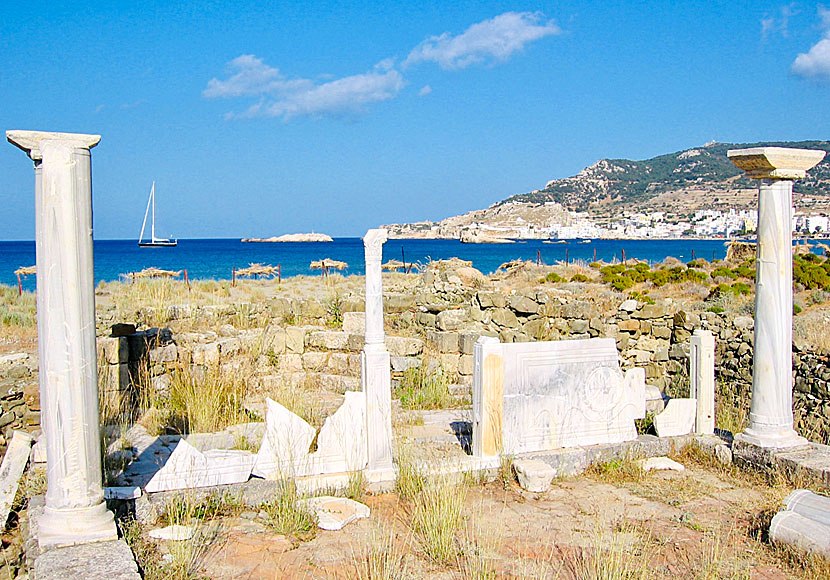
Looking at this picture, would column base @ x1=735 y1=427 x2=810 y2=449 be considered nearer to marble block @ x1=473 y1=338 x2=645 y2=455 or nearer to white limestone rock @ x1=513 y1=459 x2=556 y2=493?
marble block @ x1=473 y1=338 x2=645 y2=455

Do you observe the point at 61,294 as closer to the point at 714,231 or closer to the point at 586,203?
the point at 714,231

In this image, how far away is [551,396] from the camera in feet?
22.2

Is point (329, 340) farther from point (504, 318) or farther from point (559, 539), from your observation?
point (559, 539)

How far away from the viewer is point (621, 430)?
23.4ft

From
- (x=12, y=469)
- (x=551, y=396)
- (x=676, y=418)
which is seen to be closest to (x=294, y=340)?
(x=12, y=469)

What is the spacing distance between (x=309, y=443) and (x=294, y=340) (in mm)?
5085

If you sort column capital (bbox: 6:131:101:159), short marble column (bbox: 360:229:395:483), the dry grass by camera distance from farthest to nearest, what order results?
1. the dry grass
2. short marble column (bbox: 360:229:395:483)
3. column capital (bbox: 6:131:101:159)

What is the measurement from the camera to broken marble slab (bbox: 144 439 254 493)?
5480 mm

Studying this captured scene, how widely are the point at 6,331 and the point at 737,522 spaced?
12.1 m

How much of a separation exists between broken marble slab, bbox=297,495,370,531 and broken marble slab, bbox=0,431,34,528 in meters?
2.42

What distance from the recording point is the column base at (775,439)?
21.6 feet

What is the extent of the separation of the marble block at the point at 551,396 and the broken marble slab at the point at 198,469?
2168 mm

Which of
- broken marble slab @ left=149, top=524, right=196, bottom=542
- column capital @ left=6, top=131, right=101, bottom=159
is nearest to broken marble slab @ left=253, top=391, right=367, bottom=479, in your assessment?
broken marble slab @ left=149, top=524, right=196, bottom=542

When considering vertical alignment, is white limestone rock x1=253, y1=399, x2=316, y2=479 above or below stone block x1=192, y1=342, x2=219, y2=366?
below
